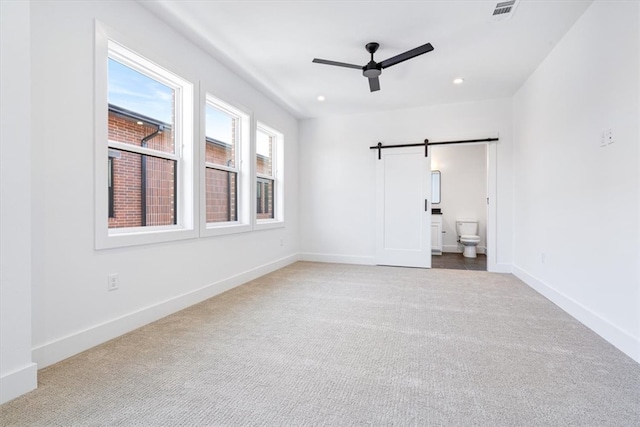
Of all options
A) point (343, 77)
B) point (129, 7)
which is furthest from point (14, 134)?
point (343, 77)

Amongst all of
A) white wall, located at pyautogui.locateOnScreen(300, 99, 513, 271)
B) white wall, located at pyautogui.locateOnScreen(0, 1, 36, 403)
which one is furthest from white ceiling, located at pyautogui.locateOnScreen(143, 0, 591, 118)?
white wall, located at pyautogui.locateOnScreen(0, 1, 36, 403)

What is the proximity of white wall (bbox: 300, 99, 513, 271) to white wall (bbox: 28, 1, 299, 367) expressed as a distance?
3.18m

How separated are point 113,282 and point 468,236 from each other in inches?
250

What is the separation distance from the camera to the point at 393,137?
5.36 meters

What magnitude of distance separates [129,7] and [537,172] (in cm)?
459

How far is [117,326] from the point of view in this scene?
2338 millimetres

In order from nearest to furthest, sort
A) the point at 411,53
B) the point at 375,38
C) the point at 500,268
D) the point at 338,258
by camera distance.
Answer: the point at 411,53 → the point at 375,38 → the point at 500,268 → the point at 338,258

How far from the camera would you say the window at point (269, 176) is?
4781 millimetres

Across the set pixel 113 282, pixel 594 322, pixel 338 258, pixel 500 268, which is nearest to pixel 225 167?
pixel 113 282

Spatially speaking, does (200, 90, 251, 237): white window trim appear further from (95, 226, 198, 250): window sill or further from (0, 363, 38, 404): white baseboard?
(0, 363, 38, 404): white baseboard

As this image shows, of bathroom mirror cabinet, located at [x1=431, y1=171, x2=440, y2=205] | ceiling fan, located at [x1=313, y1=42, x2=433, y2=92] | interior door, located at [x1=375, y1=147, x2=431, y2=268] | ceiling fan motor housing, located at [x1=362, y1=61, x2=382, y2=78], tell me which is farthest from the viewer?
bathroom mirror cabinet, located at [x1=431, y1=171, x2=440, y2=205]

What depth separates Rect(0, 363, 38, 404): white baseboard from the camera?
5.00 ft

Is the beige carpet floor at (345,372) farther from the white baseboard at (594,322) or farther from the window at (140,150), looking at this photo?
the window at (140,150)

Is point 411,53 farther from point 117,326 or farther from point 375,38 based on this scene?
point 117,326
